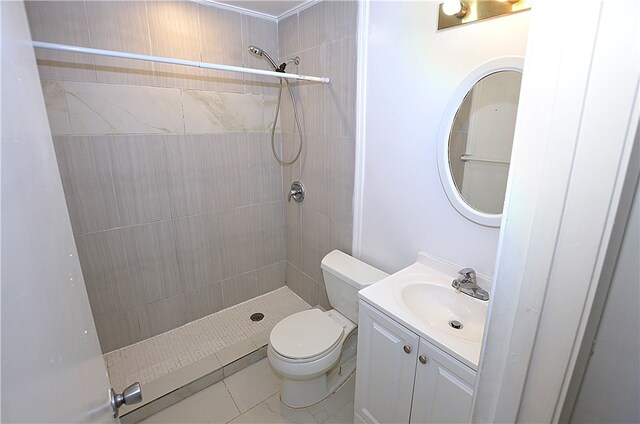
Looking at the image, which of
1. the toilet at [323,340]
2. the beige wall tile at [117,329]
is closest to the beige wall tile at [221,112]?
the toilet at [323,340]

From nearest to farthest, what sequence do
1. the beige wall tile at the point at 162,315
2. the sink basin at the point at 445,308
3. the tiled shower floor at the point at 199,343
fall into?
the sink basin at the point at 445,308
the tiled shower floor at the point at 199,343
the beige wall tile at the point at 162,315

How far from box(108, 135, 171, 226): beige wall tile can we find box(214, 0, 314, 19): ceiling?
1030mm

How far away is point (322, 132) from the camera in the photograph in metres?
2.01

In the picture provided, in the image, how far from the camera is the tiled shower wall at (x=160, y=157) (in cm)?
167

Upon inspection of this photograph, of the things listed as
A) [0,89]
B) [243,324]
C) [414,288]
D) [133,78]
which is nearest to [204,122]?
[133,78]

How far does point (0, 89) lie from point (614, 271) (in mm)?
726

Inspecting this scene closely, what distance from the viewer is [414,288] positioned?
140 centimetres

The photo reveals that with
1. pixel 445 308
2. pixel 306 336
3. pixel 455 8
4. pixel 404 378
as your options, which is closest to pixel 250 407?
pixel 306 336

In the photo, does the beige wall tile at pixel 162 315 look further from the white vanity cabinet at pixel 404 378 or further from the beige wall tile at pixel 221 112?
the white vanity cabinet at pixel 404 378

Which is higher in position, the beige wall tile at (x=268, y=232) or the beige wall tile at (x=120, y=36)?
the beige wall tile at (x=120, y=36)

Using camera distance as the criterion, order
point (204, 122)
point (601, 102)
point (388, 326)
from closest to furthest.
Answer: point (601, 102) < point (388, 326) < point (204, 122)

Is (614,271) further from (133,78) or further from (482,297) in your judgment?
(133,78)

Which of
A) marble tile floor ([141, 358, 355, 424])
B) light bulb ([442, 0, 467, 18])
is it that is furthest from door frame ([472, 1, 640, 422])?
marble tile floor ([141, 358, 355, 424])

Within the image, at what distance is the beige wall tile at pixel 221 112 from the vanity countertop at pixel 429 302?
1548 mm
